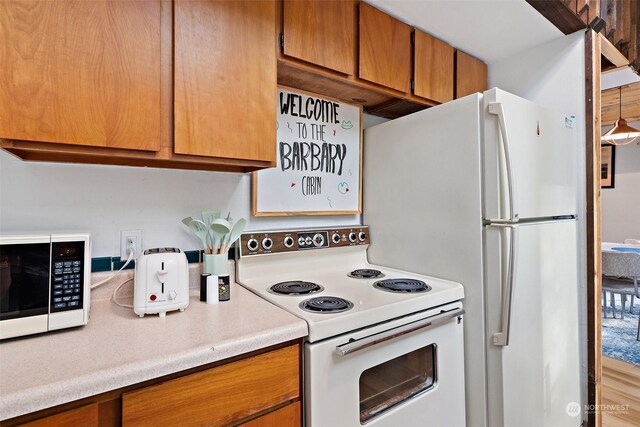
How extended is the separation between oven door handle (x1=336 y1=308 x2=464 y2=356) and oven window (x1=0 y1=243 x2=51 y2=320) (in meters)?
0.91

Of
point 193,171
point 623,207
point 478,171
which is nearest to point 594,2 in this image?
point 478,171

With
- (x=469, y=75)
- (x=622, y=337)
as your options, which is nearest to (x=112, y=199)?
(x=469, y=75)

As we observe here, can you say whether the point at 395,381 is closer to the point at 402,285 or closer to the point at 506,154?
the point at 402,285

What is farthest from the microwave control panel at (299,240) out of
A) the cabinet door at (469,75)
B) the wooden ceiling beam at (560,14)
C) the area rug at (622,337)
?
the area rug at (622,337)

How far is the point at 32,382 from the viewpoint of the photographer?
673 mm

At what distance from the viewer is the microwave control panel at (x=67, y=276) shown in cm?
94

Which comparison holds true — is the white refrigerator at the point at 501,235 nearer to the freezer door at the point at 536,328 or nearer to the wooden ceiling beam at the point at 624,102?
the freezer door at the point at 536,328

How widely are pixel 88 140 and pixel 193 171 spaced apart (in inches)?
21.2

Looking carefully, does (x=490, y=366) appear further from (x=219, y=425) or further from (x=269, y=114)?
(x=269, y=114)

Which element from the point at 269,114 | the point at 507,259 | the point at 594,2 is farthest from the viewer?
the point at 594,2

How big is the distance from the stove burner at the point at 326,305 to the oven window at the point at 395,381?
258mm

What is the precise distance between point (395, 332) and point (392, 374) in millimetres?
234

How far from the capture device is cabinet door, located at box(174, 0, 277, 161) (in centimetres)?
105

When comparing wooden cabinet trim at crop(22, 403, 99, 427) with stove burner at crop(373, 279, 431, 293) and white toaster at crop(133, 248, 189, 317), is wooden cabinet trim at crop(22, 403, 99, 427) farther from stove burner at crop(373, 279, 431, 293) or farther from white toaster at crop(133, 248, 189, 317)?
stove burner at crop(373, 279, 431, 293)
